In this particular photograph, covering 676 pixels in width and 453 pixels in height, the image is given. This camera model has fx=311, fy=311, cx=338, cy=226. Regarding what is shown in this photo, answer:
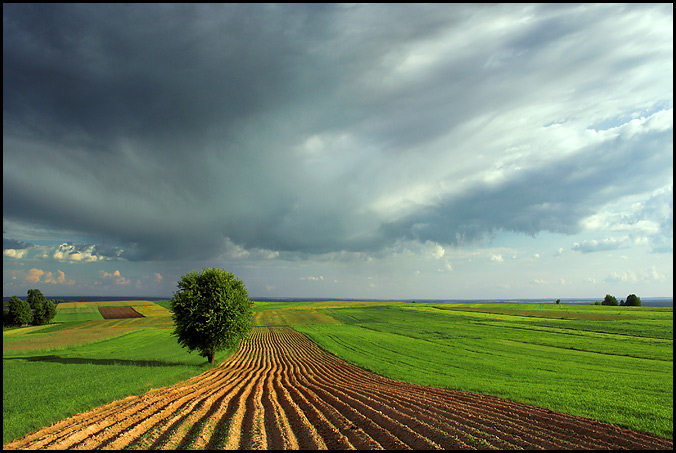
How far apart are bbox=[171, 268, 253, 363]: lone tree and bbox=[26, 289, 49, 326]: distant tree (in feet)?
339

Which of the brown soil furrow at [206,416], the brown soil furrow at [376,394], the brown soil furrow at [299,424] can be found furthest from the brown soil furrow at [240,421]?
the brown soil furrow at [376,394]

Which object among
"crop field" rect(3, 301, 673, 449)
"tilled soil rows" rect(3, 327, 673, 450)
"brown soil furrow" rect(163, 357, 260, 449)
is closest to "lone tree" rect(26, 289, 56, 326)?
"crop field" rect(3, 301, 673, 449)

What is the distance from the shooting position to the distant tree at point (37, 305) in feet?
331

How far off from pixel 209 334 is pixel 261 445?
26401 mm

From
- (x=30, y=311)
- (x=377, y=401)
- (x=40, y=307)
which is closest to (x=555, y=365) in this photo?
(x=377, y=401)

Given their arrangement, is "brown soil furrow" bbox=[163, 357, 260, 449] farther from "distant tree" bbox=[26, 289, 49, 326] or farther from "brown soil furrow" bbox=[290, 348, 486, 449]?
"distant tree" bbox=[26, 289, 49, 326]

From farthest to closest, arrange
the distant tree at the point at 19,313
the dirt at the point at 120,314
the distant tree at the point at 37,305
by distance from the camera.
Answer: the dirt at the point at 120,314 → the distant tree at the point at 37,305 → the distant tree at the point at 19,313

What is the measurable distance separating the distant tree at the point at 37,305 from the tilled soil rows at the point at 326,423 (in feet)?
381

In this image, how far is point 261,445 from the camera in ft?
38.4

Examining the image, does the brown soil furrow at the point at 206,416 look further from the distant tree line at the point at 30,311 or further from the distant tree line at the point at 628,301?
the distant tree line at the point at 628,301

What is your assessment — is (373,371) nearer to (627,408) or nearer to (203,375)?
(203,375)

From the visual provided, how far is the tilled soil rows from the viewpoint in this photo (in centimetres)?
1189

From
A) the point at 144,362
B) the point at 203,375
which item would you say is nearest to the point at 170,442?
the point at 203,375

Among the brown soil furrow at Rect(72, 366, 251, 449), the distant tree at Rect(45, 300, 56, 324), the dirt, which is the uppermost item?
the brown soil furrow at Rect(72, 366, 251, 449)
